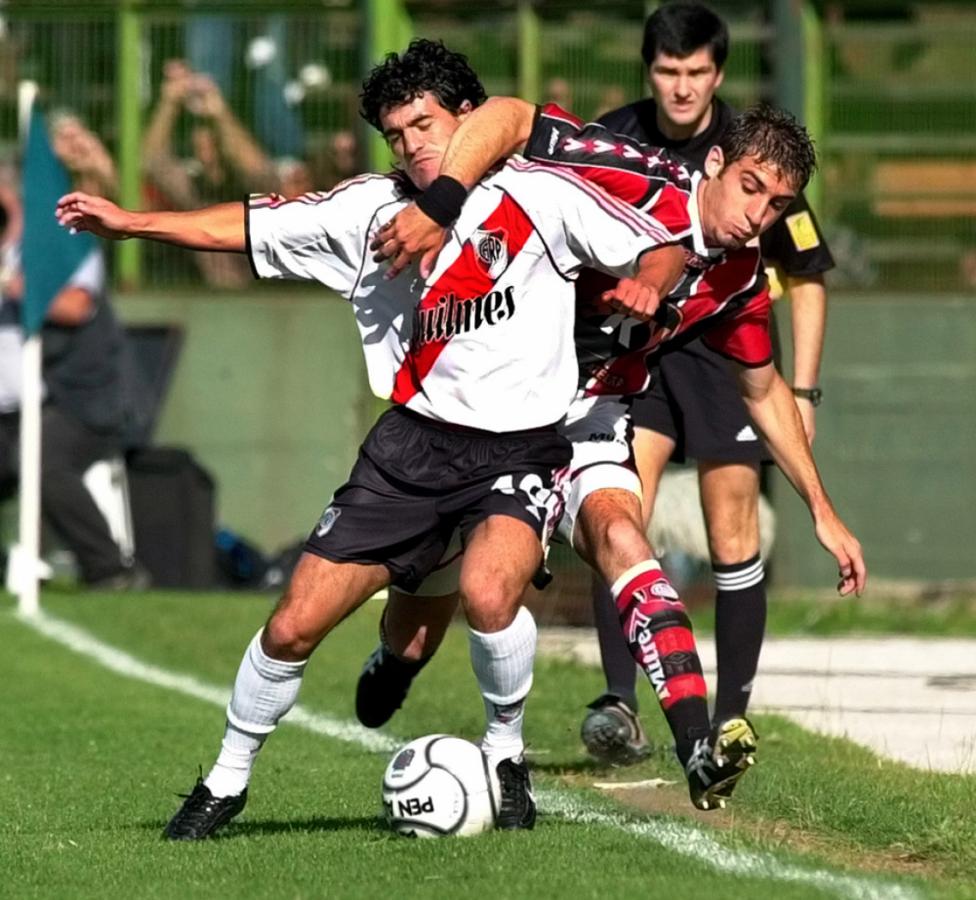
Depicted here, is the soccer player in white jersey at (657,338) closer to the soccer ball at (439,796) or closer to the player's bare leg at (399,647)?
the player's bare leg at (399,647)

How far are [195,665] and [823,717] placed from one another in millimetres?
3215

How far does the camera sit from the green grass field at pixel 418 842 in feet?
17.9

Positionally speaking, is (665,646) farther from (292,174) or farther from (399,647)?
(292,174)

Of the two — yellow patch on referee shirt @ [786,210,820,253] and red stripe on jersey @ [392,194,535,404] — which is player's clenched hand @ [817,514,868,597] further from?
yellow patch on referee shirt @ [786,210,820,253]

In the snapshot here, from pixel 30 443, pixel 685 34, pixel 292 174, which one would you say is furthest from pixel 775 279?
pixel 292 174

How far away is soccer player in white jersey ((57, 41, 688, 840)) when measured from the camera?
6.22 meters

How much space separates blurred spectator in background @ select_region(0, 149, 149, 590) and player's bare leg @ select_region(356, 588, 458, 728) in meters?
6.99

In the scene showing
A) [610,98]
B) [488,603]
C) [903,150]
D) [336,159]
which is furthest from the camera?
[336,159]

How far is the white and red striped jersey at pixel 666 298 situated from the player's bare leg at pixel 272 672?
0.96 metres

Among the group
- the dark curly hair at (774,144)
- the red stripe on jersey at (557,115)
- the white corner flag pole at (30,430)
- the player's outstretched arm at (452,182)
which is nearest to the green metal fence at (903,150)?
the white corner flag pole at (30,430)

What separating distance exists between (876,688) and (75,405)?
19.7ft

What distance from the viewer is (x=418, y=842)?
607 centimetres

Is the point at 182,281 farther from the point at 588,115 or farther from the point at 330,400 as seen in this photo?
the point at 588,115

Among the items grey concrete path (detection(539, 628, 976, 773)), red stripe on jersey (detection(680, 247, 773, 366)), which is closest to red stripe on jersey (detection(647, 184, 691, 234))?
red stripe on jersey (detection(680, 247, 773, 366))
